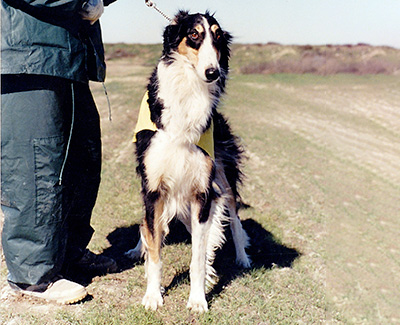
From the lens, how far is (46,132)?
284 cm

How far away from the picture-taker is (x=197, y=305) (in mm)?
3180

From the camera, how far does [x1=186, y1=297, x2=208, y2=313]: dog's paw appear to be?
125 inches

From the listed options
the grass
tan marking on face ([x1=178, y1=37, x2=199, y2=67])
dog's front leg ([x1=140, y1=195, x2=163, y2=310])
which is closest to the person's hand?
tan marking on face ([x1=178, y1=37, x2=199, y2=67])

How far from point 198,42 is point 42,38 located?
3.41 feet

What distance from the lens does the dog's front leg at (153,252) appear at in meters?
3.18

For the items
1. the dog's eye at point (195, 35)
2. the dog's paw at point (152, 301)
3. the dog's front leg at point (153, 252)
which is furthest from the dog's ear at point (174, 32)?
the dog's paw at point (152, 301)

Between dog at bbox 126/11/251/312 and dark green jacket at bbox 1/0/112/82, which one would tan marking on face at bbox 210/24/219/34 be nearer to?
dog at bbox 126/11/251/312

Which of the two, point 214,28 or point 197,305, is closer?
point 214,28

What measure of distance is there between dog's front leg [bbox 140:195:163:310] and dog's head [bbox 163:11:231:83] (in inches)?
42.0

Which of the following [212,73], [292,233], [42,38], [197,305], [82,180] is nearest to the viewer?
[42,38]

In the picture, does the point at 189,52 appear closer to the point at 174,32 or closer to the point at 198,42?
the point at 198,42

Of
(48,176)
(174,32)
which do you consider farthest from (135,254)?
(174,32)

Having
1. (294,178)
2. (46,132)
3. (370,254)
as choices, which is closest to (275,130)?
(294,178)

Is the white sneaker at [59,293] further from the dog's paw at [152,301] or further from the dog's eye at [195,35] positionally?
the dog's eye at [195,35]
